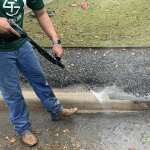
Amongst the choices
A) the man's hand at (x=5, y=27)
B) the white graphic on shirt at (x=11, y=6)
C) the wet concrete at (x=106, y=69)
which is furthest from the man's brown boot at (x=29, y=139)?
the white graphic on shirt at (x=11, y=6)

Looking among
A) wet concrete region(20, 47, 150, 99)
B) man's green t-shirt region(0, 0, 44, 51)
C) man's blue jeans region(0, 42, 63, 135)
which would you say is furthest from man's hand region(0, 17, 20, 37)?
wet concrete region(20, 47, 150, 99)

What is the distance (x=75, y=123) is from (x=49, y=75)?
142 cm

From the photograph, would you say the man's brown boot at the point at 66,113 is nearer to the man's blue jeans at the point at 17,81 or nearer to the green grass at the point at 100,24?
the man's blue jeans at the point at 17,81

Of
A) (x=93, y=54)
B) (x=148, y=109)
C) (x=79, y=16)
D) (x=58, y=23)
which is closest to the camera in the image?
(x=148, y=109)

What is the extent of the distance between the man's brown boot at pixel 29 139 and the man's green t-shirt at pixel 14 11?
1172 millimetres

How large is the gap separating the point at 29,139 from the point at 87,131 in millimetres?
805

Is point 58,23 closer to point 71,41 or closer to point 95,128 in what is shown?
point 71,41

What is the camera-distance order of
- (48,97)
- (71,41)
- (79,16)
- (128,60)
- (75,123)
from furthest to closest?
(79,16) → (71,41) → (128,60) → (75,123) → (48,97)

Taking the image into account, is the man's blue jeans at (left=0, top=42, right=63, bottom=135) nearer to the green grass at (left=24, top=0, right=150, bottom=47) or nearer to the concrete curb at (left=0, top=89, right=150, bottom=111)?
the concrete curb at (left=0, top=89, right=150, bottom=111)

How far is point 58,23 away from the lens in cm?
759

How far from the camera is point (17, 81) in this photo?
248 centimetres

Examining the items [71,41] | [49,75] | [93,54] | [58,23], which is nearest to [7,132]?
[49,75]

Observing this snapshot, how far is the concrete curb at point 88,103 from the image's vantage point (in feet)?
10.8

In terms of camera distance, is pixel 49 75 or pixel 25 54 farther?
pixel 49 75
